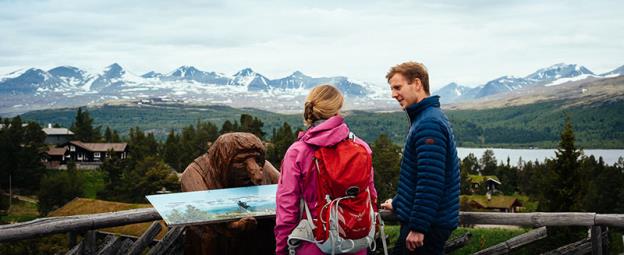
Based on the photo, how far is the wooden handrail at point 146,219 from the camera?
5148mm

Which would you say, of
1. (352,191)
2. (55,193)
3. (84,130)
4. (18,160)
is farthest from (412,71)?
(84,130)

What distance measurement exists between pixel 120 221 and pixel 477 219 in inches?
123

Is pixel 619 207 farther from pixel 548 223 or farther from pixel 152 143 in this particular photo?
pixel 548 223

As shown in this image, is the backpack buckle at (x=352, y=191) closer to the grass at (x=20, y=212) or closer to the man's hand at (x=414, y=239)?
the man's hand at (x=414, y=239)

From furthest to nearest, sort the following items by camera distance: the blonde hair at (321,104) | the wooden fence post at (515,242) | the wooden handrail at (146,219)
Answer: the wooden fence post at (515,242)
the wooden handrail at (146,219)
the blonde hair at (321,104)

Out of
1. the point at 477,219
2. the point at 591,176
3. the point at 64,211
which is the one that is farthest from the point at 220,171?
the point at 591,176

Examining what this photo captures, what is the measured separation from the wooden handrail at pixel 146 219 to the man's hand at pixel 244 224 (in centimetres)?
116

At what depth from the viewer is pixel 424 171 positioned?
4281 millimetres

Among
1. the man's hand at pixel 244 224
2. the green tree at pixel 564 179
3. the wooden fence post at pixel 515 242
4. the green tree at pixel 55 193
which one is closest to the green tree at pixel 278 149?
the green tree at pixel 55 193

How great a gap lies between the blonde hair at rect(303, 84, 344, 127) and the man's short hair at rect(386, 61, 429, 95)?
21.9 inches

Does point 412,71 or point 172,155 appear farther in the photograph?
point 172,155

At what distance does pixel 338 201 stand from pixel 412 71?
1120 millimetres

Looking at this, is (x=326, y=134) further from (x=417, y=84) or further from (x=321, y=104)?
(x=417, y=84)

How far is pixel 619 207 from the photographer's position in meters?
56.4
